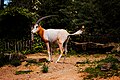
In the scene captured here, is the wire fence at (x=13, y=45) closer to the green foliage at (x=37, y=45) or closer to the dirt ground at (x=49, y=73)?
the green foliage at (x=37, y=45)

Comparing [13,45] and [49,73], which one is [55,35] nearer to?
[49,73]

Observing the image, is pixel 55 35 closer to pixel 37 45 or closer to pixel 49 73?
pixel 49 73

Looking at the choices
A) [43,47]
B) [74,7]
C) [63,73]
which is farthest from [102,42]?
[63,73]

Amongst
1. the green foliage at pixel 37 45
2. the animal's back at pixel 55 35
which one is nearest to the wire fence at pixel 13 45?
the green foliage at pixel 37 45

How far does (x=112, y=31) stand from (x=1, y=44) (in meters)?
8.17

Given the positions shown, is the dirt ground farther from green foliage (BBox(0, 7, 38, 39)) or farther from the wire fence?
green foliage (BBox(0, 7, 38, 39))

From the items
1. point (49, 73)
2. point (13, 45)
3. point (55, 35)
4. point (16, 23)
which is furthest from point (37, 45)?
point (49, 73)

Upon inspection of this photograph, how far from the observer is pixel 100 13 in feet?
65.5

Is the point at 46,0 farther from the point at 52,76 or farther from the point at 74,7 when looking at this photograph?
the point at 52,76


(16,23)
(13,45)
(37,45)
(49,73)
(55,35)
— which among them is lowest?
(49,73)

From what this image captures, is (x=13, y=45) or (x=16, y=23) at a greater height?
(x=16, y=23)

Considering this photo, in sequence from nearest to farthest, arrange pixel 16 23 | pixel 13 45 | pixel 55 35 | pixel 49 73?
pixel 49 73
pixel 55 35
pixel 13 45
pixel 16 23

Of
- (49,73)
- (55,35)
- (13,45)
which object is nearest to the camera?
(49,73)

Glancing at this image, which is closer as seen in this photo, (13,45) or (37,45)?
(13,45)
